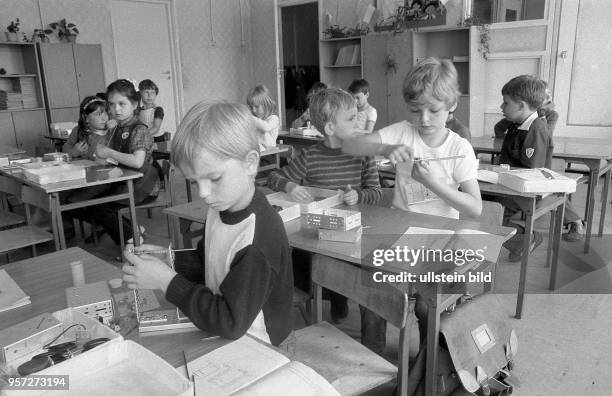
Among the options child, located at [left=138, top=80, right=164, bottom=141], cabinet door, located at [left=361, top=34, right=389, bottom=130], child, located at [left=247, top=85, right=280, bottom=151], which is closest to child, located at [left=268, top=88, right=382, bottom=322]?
child, located at [left=247, top=85, right=280, bottom=151]

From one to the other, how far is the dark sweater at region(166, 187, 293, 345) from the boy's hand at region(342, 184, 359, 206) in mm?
991

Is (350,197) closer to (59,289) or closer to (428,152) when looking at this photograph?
(428,152)

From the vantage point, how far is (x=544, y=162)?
10.1ft

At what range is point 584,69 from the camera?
5.60m

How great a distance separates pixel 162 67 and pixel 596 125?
6100 millimetres

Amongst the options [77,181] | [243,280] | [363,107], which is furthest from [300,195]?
[363,107]

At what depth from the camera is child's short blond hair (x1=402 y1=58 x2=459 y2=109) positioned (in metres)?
1.86

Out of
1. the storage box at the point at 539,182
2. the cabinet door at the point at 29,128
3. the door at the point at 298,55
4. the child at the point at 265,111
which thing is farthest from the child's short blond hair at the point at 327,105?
the door at the point at 298,55

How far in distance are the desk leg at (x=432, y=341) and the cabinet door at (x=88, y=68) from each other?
6450mm

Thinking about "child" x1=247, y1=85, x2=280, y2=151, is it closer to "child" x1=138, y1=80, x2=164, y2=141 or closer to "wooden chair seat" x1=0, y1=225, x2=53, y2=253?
"child" x1=138, y1=80, x2=164, y2=141

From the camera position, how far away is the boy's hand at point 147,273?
3.51 feet

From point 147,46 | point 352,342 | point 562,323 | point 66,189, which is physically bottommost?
point 562,323

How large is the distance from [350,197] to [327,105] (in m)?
0.51

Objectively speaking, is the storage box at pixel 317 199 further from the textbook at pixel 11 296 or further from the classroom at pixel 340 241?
the textbook at pixel 11 296
